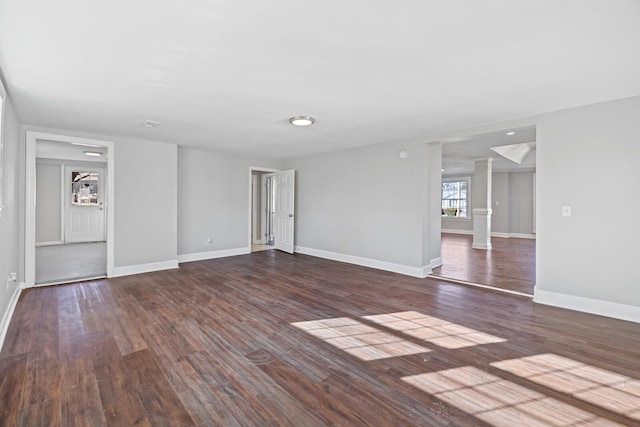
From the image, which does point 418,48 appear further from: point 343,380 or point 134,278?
point 134,278

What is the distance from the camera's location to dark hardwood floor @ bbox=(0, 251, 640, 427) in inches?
68.9

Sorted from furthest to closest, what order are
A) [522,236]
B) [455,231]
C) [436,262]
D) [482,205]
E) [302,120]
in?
[455,231] → [522,236] → [482,205] → [436,262] → [302,120]

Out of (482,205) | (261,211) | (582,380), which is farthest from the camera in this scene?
(261,211)

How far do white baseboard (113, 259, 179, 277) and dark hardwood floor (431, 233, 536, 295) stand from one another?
4675mm

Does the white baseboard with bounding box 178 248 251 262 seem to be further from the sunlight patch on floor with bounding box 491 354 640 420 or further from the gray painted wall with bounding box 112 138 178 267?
the sunlight patch on floor with bounding box 491 354 640 420

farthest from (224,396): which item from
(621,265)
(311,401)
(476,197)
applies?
(476,197)

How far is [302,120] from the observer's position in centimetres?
388

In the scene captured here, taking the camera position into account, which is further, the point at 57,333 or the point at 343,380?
the point at 57,333

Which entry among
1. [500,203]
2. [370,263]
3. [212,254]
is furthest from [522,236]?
[212,254]

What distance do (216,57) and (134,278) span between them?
4010mm

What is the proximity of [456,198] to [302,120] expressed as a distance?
10.2 metres

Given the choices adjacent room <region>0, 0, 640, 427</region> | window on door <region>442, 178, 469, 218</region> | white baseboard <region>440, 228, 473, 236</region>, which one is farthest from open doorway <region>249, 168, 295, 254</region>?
window on door <region>442, 178, 469, 218</region>

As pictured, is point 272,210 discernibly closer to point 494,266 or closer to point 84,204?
point 84,204

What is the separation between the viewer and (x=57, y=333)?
2.80 meters
